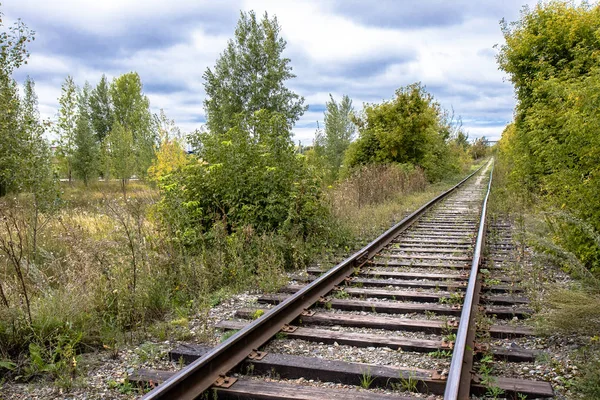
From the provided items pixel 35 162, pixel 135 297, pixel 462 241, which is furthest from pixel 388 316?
pixel 35 162

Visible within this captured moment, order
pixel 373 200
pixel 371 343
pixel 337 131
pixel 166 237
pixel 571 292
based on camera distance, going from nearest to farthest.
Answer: pixel 371 343
pixel 571 292
pixel 166 237
pixel 373 200
pixel 337 131

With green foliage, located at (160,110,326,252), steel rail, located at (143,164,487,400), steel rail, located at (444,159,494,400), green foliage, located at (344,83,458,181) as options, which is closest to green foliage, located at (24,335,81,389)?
steel rail, located at (143,164,487,400)

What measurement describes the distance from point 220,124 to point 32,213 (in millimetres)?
31142

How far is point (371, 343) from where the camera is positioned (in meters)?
3.81

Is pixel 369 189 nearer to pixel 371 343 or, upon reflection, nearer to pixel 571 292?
pixel 571 292

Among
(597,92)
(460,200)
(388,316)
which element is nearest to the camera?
(388,316)

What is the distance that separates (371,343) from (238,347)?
1136 millimetres

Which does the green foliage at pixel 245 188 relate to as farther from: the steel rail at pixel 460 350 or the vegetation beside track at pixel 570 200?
the vegetation beside track at pixel 570 200

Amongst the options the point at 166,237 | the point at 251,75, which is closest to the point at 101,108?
the point at 251,75

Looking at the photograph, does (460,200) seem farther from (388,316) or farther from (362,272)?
(388,316)

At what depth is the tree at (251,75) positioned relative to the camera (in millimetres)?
37250

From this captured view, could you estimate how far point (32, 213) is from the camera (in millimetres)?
6621

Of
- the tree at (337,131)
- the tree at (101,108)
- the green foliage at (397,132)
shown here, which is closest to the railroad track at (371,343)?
the green foliage at (397,132)

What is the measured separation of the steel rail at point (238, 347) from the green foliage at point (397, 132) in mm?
19296
